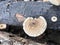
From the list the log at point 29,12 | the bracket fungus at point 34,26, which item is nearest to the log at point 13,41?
the bracket fungus at point 34,26

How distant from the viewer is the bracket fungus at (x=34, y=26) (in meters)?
2.12

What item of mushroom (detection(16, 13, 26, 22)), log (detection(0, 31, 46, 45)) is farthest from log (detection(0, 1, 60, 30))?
log (detection(0, 31, 46, 45))

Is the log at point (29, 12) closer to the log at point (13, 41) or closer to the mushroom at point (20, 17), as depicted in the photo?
the mushroom at point (20, 17)

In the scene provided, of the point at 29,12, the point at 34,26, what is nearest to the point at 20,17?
the point at 29,12

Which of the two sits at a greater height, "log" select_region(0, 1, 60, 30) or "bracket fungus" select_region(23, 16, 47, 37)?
"log" select_region(0, 1, 60, 30)

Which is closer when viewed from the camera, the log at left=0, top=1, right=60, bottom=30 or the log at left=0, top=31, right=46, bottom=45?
the log at left=0, top=31, right=46, bottom=45

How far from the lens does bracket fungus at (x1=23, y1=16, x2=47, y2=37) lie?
212 cm

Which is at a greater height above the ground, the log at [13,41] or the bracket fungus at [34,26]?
the bracket fungus at [34,26]

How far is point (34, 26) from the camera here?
2156mm

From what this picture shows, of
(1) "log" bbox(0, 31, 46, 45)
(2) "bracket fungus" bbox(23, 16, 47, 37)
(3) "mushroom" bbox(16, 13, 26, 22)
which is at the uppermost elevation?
(3) "mushroom" bbox(16, 13, 26, 22)

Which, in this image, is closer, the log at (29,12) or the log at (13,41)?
the log at (13,41)

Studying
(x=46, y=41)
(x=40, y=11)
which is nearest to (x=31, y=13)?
(x=40, y=11)

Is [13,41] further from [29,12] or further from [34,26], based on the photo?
[29,12]

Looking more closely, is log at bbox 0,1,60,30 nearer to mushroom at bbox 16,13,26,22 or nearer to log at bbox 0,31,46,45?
mushroom at bbox 16,13,26,22
